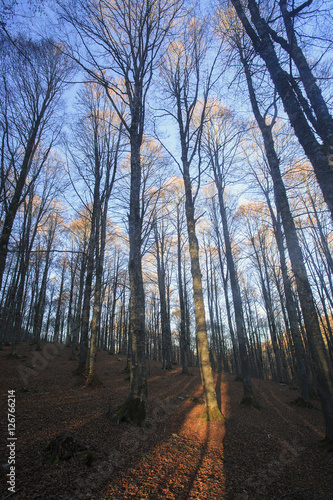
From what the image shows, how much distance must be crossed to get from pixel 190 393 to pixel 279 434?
4173 mm

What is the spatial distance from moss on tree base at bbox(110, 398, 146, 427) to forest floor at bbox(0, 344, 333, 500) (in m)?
0.17

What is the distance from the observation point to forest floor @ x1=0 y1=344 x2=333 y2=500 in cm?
241

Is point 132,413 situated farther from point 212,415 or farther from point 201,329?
point 201,329

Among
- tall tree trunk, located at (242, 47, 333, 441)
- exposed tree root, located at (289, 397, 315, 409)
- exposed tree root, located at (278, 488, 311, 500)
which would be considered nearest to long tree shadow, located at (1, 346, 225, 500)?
exposed tree root, located at (278, 488, 311, 500)

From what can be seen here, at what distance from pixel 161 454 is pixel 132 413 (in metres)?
1.21

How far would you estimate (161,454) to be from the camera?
130 inches

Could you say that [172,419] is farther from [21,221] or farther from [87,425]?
[21,221]

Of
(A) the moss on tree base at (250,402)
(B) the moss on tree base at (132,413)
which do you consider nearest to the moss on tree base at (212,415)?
(B) the moss on tree base at (132,413)

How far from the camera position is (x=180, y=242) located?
1555 cm

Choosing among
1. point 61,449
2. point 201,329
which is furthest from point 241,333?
point 61,449

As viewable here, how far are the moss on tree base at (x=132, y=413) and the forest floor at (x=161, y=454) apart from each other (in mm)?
166

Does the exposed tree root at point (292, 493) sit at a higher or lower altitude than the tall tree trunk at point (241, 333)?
lower

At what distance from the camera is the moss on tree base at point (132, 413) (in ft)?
13.9

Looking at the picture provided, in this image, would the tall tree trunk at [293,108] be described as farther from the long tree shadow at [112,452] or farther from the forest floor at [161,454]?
the long tree shadow at [112,452]
